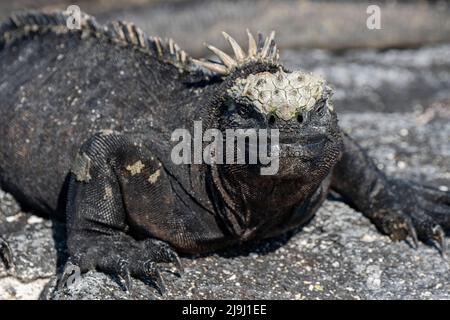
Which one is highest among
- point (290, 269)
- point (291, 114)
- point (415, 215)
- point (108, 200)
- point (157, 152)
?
point (291, 114)

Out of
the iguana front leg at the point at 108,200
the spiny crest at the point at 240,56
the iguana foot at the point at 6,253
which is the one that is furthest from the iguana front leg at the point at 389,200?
the iguana foot at the point at 6,253

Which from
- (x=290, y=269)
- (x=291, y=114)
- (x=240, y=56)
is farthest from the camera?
(x=290, y=269)

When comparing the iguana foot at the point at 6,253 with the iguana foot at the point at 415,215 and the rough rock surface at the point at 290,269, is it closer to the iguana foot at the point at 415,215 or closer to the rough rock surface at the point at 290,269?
the rough rock surface at the point at 290,269

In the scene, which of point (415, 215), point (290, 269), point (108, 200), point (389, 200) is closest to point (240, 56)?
point (108, 200)

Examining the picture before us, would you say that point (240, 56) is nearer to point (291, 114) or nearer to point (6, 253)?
point (291, 114)

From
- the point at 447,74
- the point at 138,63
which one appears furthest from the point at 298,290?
the point at 447,74

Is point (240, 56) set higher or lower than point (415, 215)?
higher

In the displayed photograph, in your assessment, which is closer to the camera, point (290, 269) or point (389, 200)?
point (290, 269)

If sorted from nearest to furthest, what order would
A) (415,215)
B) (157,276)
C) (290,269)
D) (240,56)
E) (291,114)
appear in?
(291,114) < (157,276) < (240,56) < (290,269) < (415,215)
